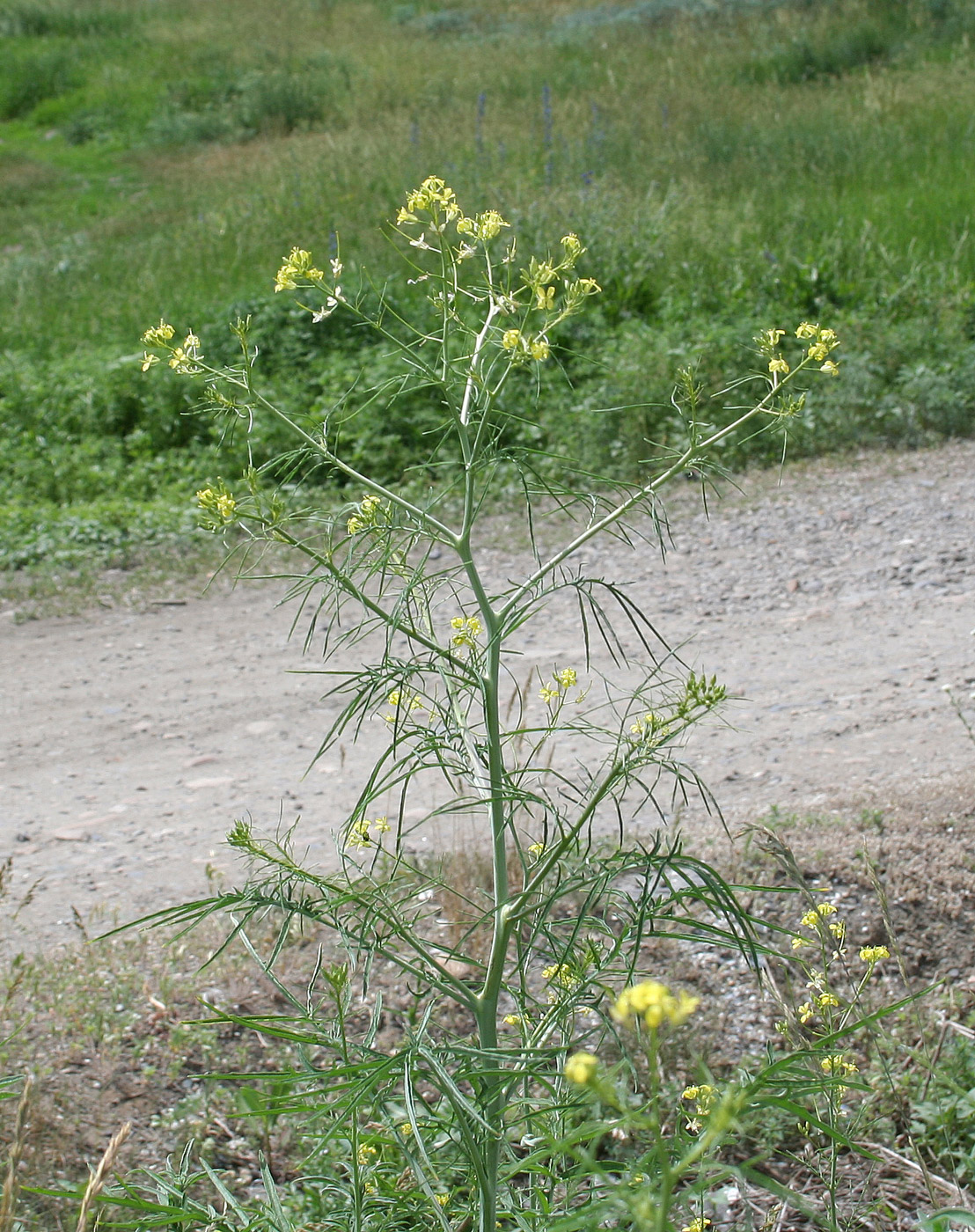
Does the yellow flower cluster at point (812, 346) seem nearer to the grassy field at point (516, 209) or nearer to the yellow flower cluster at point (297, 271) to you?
the grassy field at point (516, 209)

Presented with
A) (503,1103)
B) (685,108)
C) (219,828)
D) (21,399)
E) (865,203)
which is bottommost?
(219,828)

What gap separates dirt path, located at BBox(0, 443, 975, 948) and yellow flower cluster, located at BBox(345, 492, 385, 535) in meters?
1.34

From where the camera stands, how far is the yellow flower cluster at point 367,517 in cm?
173

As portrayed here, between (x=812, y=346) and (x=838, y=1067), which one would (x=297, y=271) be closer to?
(x=812, y=346)

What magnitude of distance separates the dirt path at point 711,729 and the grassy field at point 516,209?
0.91 meters

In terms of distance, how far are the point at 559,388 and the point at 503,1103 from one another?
624 centimetres

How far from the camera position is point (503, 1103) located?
164 cm

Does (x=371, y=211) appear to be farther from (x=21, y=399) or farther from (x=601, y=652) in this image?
(x=601, y=652)

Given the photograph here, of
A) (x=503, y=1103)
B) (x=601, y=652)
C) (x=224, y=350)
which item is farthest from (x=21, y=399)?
(x=503, y=1103)

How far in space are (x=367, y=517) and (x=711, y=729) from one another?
107 inches

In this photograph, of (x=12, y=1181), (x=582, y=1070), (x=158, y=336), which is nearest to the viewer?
(x=582, y=1070)

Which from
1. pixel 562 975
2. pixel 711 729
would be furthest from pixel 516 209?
pixel 562 975

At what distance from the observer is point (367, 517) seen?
5.71ft

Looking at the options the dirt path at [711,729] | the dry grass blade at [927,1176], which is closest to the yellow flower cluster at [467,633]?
the dry grass blade at [927,1176]
